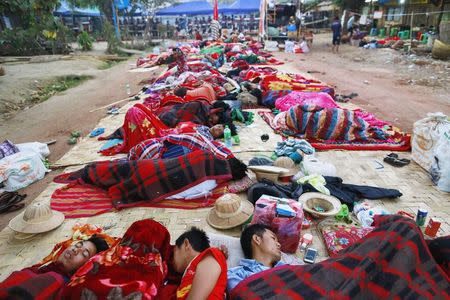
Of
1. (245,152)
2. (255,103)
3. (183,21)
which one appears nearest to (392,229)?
(245,152)

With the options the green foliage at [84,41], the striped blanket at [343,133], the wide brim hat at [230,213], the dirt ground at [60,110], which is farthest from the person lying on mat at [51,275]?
the green foliage at [84,41]

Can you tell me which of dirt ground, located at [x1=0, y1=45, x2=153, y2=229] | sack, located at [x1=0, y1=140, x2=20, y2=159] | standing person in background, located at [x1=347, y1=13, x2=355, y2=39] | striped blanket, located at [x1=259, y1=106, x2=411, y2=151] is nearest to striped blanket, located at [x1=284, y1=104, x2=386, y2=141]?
striped blanket, located at [x1=259, y1=106, x2=411, y2=151]

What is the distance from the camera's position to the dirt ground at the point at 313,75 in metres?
5.49

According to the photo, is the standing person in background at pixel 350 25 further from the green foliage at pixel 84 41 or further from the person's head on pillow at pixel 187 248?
the person's head on pillow at pixel 187 248

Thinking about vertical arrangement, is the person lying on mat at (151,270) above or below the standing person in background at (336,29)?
below

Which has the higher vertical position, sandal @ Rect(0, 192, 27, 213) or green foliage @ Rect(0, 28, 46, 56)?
green foliage @ Rect(0, 28, 46, 56)

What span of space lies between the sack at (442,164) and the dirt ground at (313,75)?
1.88 meters

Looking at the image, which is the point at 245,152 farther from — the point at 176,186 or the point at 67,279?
the point at 67,279

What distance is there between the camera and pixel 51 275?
5.57 ft

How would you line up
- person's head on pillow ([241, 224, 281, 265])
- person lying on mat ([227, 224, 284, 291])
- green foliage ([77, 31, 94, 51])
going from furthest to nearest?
green foliage ([77, 31, 94, 51]), person's head on pillow ([241, 224, 281, 265]), person lying on mat ([227, 224, 284, 291])

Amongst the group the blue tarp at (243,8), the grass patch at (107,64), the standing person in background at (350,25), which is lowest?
the grass patch at (107,64)

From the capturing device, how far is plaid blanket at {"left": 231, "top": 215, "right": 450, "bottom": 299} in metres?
1.54

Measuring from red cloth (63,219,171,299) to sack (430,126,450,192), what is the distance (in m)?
2.82

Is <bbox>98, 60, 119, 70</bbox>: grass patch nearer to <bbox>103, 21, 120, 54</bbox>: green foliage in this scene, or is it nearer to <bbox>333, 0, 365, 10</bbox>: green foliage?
<bbox>103, 21, 120, 54</bbox>: green foliage
